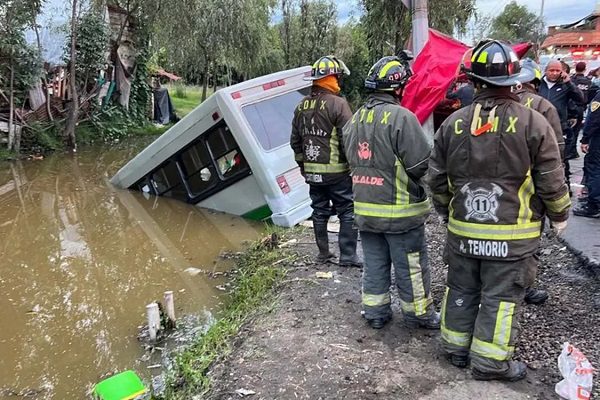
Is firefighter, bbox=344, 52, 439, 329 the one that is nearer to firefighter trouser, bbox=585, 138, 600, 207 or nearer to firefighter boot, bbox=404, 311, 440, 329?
firefighter boot, bbox=404, 311, 440, 329

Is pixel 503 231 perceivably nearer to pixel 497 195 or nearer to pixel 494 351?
pixel 497 195

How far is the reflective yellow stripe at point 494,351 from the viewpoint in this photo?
2.74 m

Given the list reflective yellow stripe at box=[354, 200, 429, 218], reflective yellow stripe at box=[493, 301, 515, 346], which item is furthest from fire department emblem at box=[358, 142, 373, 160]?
reflective yellow stripe at box=[493, 301, 515, 346]

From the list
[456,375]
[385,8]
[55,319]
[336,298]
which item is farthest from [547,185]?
[385,8]

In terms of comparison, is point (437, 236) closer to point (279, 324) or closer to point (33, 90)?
point (279, 324)

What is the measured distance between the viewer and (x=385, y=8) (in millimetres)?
17312

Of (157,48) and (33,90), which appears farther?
(157,48)

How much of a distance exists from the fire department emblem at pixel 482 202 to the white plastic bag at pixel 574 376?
743mm

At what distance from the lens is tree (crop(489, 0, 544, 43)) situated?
49.0 m

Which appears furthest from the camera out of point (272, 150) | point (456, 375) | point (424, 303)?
point (272, 150)

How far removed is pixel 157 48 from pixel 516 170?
1734 cm

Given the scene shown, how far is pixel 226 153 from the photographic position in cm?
675

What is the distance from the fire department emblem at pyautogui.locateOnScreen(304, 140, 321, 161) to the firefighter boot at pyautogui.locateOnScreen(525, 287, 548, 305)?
1.98 metres

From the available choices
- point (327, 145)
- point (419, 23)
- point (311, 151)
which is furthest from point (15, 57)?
point (327, 145)
